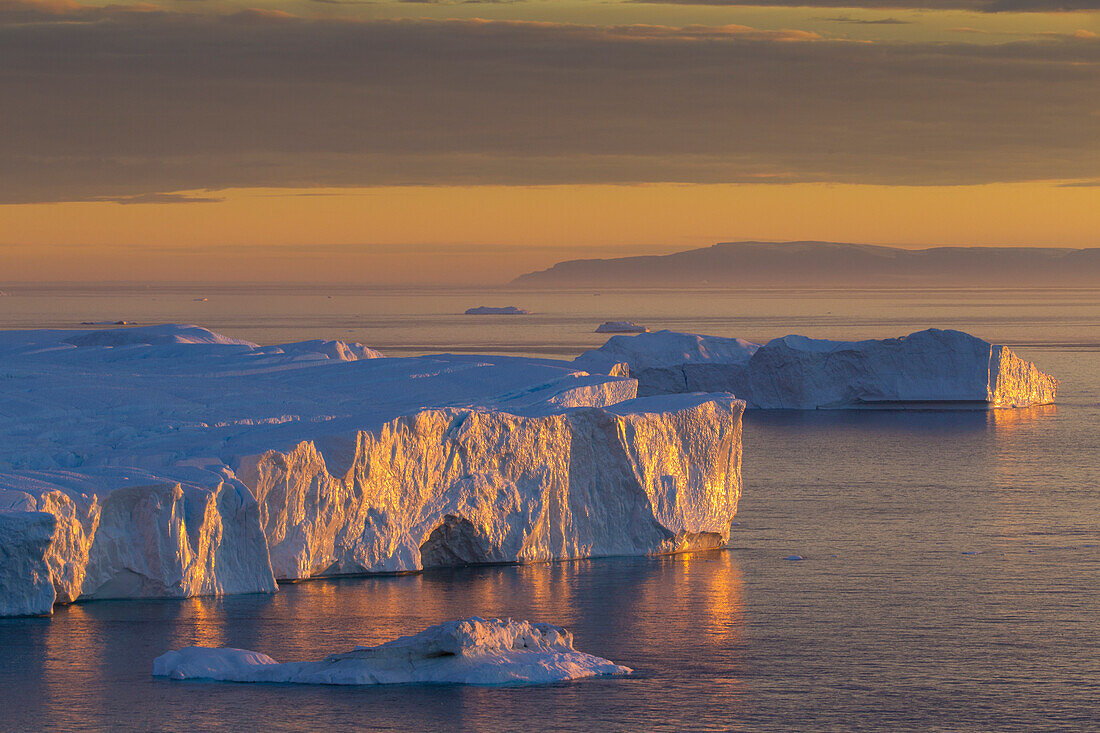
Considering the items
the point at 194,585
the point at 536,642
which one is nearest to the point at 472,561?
the point at 194,585

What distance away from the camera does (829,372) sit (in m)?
68.9

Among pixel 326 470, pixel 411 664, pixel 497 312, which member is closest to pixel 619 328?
pixel 497 312

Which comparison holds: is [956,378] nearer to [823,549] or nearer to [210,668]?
[823,549]

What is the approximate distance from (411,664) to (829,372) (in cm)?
5057

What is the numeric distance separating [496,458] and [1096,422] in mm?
41797

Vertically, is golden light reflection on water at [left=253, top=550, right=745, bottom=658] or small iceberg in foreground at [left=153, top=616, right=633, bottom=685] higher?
golden light reflection on water at [left=253, top=550, right=745, bottom=658]

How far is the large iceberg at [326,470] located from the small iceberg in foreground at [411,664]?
13.6ft

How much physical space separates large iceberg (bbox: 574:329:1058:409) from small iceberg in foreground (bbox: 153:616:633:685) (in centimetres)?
4578

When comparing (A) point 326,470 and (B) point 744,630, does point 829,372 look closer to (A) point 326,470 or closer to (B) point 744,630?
(A) point 326,470

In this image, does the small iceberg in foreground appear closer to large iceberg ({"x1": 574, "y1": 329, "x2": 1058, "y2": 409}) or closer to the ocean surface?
the ocean surface

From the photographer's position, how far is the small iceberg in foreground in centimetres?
2030

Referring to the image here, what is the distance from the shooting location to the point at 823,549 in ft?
109

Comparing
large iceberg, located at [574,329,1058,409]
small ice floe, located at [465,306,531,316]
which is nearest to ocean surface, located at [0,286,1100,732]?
large iceberg, located at [574,329,1058,409]

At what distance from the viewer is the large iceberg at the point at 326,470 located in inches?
971
